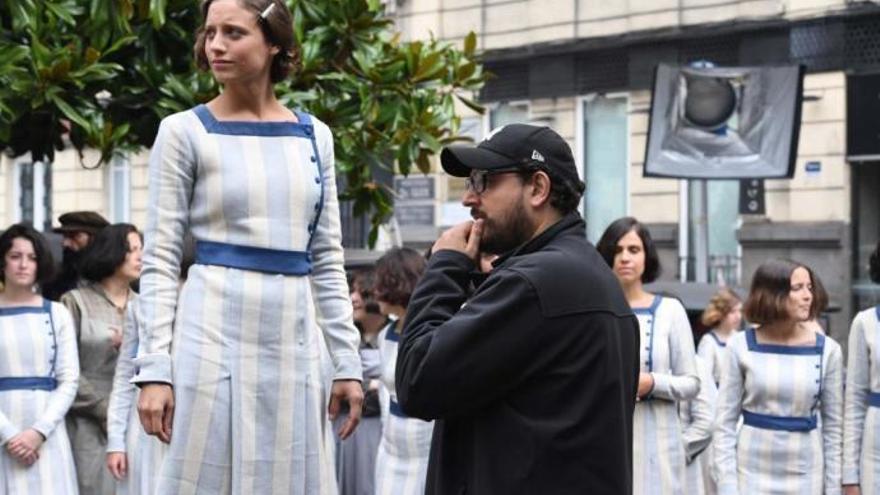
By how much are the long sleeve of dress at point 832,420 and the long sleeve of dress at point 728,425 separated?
436mm

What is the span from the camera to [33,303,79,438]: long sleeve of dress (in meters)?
8.64

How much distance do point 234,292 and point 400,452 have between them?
12.0 feet

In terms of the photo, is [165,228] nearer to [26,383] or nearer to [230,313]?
[230,313]

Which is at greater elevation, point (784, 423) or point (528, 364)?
point (528, 364)

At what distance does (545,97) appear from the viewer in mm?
25688

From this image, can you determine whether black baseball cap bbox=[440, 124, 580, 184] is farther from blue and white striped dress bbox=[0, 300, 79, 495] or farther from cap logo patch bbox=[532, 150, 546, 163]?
blue and white striped dress bbox=[0, 300, 79, 495]

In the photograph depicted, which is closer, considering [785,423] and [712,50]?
[785,423]

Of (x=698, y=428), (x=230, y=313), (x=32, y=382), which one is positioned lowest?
(x=698, y=428)

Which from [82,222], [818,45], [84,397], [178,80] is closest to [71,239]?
[82,222]

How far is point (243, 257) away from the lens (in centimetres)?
476

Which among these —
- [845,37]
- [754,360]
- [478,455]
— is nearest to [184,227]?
[478,455]

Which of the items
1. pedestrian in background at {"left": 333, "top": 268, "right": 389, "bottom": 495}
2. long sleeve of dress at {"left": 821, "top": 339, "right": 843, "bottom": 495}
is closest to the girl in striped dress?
long sleeve of dress at {"left": 821, "top": 339, "right": 843, "bottom": 495}

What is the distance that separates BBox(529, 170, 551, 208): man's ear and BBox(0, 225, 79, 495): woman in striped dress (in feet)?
16.3

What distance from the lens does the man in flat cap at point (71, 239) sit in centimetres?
1106
